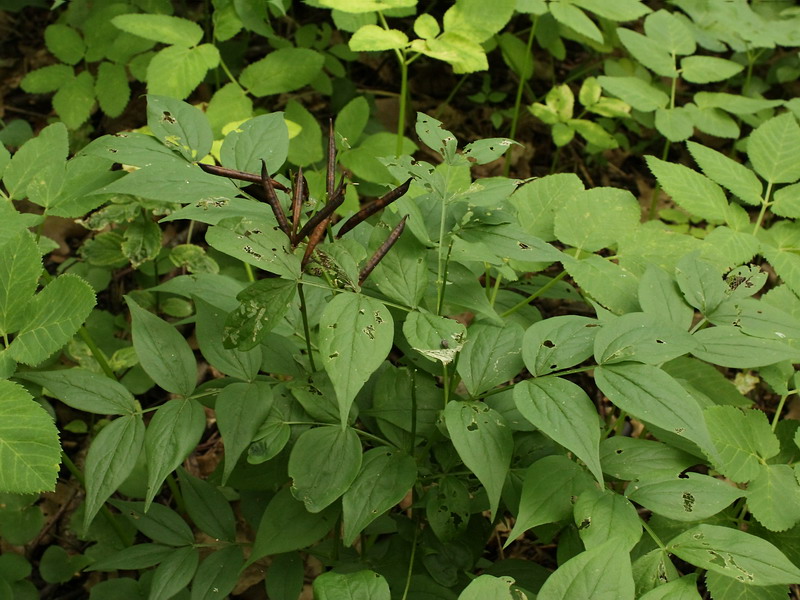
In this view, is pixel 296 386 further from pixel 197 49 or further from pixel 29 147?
pixel 197 49

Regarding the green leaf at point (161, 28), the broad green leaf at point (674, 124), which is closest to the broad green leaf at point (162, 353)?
the green leaf at point (161, 28)

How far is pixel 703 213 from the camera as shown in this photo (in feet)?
6.54

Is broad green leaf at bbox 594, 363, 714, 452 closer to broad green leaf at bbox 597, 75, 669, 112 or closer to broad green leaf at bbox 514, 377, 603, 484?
broad green leaf at bbox 514, 377, 603, 484

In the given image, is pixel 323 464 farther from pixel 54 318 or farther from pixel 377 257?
pixel 54 318

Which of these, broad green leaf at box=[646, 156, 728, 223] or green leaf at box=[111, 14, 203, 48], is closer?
broad green leaf at box=[646, 156, 728, 223]

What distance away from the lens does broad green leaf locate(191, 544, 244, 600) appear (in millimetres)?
1416

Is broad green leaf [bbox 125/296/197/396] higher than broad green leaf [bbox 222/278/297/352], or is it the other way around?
broad green leaf [bbox 222/278/297/352]

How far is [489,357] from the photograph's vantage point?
1379 mm

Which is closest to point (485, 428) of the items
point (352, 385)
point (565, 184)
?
point (352, 385)

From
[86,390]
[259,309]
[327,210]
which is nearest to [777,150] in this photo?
[327,210]

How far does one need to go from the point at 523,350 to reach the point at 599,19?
2.55m

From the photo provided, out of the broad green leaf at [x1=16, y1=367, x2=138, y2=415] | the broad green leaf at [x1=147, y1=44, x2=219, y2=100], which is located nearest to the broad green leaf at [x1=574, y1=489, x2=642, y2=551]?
the broad green leaf at [x1=16, y1=367, x2=138, y2=415]

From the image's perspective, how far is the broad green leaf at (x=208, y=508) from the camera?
155cm

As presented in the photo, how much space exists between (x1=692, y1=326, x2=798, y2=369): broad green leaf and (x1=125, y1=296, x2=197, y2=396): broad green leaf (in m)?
1.03
